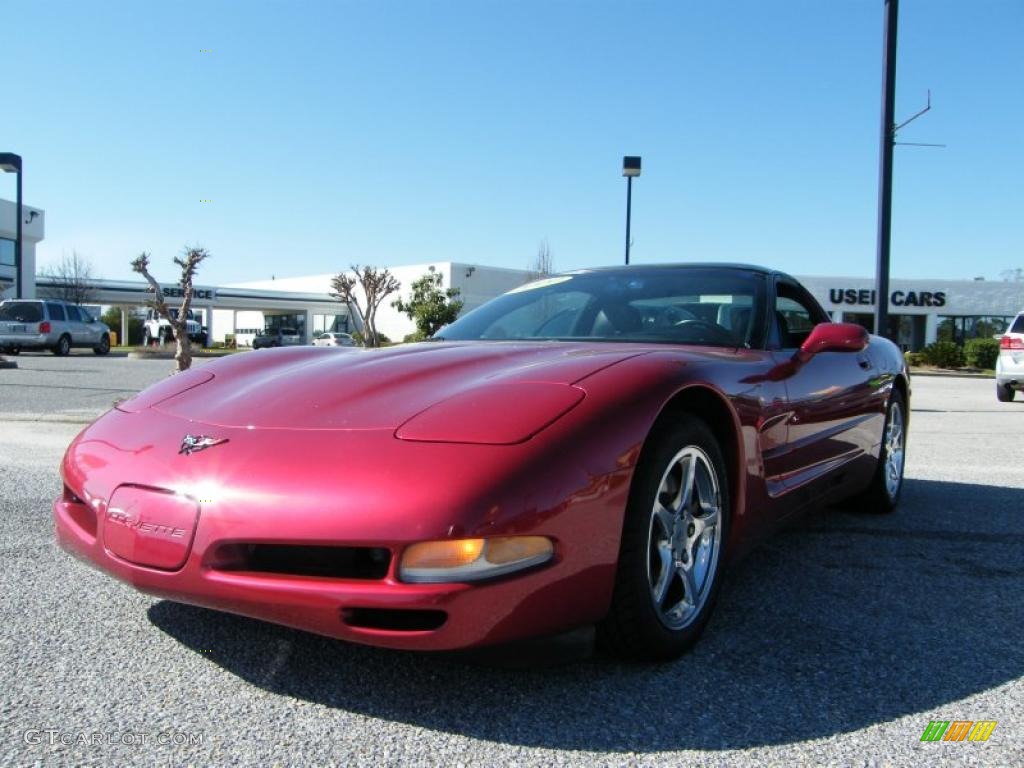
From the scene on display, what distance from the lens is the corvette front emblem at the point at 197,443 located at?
213 cm

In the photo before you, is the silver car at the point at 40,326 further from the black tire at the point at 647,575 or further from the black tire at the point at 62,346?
the black tire at the point at 647,575

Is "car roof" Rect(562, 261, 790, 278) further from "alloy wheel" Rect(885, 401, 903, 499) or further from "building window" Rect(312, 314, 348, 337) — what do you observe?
"building window" Rect(312, 314, 348, 337)

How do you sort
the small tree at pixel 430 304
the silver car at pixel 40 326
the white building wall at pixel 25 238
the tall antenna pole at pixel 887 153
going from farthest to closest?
the small tree at pixel 430 304, the white building wall at pixel 25 238, the silver car at pixel 40 326, the tall antenna pole at pixel 887 153

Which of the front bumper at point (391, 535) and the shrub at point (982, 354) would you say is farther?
the shrub at point (982, 354)

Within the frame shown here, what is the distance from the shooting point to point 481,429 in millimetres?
1976

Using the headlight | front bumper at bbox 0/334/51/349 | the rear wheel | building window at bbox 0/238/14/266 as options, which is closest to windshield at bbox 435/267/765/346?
the headlight

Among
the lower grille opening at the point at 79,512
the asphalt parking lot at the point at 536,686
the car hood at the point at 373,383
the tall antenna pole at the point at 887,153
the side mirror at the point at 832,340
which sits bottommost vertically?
the asphalt parking lot at the point at 536,686

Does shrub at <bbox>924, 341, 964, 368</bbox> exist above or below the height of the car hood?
below

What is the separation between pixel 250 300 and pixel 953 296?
127 feet

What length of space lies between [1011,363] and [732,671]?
12440 mm

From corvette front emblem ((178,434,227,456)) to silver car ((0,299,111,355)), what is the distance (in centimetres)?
2489

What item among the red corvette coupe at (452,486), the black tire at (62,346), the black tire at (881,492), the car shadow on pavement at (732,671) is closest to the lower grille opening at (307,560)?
the red corvette coupe at (452,486)

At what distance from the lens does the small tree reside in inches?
1644

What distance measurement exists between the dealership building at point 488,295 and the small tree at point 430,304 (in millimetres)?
1000
